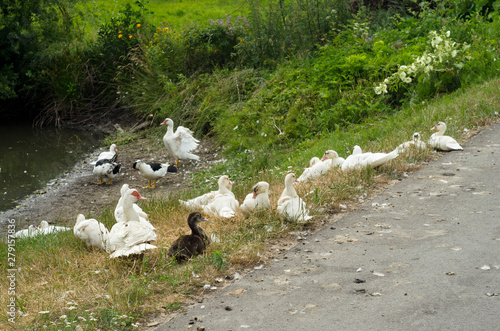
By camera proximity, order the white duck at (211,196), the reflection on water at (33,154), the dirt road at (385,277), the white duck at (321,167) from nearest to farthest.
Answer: the dirt road at (385,277) → the white duck at (211,196) → the white duck at (321,167) → the reflection on water at (33,154)

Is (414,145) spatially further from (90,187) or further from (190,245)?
(90,187)

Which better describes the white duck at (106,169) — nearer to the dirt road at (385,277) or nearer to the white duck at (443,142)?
the white duck at (443,142)

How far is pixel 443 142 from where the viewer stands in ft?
24.9

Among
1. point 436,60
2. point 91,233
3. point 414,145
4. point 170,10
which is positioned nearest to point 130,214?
point 91,233

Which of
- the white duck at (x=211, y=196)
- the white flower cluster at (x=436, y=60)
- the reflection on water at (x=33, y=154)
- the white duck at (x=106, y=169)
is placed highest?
the white flower cluster at (x=436, y=60)

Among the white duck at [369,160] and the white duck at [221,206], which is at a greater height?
the white duck at [369,160]

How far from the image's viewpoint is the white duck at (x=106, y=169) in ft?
39.4

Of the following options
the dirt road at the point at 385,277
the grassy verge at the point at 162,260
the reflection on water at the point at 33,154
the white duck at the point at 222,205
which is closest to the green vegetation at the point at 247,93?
the grassy verge at the point at 162,260

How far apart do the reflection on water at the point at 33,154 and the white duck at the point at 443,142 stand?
8361 millimetres

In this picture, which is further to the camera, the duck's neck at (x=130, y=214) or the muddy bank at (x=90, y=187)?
the muddy bank at (x=90, y=187)

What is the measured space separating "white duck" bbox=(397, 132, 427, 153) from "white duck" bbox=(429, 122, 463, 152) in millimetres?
172

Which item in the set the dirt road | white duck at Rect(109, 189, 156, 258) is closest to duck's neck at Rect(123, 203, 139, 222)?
white duck at Rect(109, 189, 156, 258)

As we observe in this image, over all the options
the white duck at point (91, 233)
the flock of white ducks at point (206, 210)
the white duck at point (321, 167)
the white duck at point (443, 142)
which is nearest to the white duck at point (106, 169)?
the flock of white ducks at point (206, 210)

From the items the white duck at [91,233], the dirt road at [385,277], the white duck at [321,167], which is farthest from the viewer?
the white duck at [321,167]
